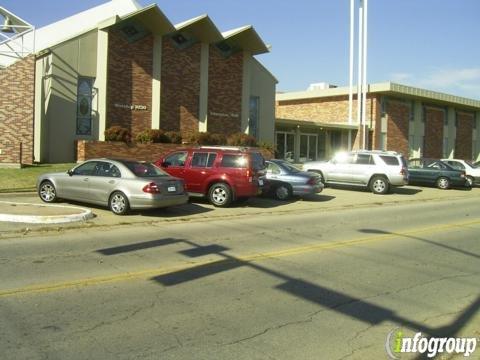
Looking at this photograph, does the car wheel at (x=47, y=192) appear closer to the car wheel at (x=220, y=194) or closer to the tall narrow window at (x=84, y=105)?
the car wheel at (x=220, y=194)

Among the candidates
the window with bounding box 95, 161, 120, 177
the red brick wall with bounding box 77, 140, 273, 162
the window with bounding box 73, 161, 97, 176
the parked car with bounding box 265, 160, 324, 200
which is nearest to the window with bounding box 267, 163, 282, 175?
the parked car with bounding box 265, 160, 324, 200

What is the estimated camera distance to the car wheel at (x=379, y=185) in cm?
2241

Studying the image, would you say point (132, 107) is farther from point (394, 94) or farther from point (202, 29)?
point (394, 94)

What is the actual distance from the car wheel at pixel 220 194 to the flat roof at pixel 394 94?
28110 mm

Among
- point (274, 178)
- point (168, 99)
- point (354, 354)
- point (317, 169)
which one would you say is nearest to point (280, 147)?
point (168, 99)

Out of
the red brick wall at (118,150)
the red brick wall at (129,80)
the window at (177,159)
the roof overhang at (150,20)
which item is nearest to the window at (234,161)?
the window at (177,159)

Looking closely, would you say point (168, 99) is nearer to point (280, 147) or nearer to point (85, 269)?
point (280, 147)

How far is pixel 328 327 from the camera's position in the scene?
5355 mm

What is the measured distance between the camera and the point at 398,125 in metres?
43.8

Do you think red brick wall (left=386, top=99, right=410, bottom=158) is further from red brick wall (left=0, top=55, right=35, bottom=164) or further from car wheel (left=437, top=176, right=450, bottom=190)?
red brick wall (left=0, top=55, right=35, bottom=164)

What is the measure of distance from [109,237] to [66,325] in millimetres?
5077

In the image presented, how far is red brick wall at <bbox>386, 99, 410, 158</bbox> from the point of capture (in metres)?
43.0

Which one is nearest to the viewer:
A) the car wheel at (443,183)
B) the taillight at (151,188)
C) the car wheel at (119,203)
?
the taillight at (151,188)

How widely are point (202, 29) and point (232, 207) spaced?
16.6m
